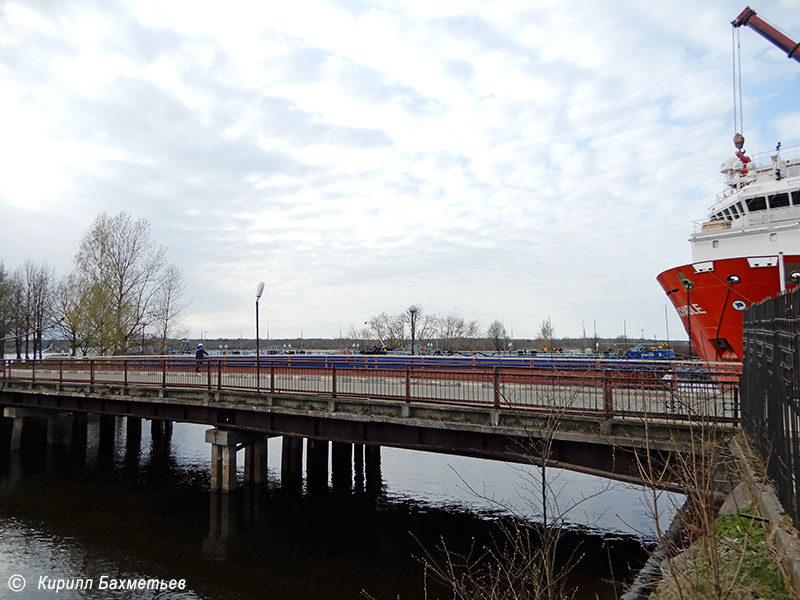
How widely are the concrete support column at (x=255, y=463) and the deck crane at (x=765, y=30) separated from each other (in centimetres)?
3795

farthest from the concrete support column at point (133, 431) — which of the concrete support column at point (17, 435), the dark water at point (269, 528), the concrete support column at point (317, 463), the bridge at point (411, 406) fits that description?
the concrete support column at point (317, 463)

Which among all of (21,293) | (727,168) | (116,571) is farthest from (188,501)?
(21,293)

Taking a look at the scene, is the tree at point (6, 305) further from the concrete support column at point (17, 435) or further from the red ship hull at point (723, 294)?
the red ship hull at point (723, 294)

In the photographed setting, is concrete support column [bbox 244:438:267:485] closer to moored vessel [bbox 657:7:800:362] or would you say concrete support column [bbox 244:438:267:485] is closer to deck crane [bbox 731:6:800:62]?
moored vessel [bbox 657:7:800:362]

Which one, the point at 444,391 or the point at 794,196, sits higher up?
the point at 794,196

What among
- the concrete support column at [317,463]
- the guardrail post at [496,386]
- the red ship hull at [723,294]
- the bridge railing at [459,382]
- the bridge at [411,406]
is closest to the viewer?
the bridge at [411,406]

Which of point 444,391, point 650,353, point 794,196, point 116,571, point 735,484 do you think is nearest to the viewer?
point 735,484

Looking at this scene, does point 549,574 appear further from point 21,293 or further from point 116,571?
point 21,293

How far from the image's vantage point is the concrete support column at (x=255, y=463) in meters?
19.7

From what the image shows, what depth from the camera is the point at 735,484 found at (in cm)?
852

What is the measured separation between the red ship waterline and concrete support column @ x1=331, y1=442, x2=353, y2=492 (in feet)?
55.6

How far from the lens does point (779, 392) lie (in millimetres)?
5383

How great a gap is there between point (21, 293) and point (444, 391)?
79.1 meters

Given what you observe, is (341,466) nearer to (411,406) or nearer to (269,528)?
(269,528)
